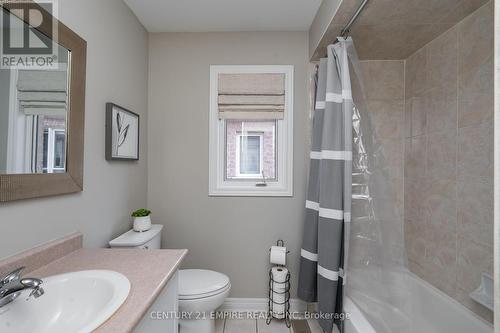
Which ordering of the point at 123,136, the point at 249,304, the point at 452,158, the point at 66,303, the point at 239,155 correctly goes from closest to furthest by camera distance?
the point at 66,303
the point at 452,158
the point at 123,136
the point at 249,304
the point at 239,155

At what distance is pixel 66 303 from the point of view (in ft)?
2.75

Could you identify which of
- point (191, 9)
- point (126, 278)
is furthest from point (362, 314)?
point (191, 9)

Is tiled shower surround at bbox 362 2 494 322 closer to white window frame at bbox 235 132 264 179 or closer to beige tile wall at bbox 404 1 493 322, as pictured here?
beige tile wall at bbox 404 1 493 322

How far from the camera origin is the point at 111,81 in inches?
59.0

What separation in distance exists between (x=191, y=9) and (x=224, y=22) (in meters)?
0.27

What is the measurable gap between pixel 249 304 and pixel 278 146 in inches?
53.4

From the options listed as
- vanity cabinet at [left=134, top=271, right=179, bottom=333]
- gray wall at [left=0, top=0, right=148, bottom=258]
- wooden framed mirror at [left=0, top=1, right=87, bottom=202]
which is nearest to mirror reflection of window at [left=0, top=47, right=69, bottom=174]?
wooden framed mirror at [left=0, top=1, right=87, bottom=202]

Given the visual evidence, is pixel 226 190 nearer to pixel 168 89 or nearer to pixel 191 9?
pixel 168 89

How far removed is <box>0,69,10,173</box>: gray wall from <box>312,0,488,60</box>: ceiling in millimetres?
1547

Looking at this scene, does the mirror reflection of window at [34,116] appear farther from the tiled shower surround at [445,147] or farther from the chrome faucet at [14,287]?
the tiled shower surround at [445,147]

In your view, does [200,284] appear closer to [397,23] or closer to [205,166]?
[205,166]

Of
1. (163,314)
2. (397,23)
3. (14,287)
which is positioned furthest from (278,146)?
(14,287)

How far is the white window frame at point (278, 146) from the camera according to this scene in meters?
2.00

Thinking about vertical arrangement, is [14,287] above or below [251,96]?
below
